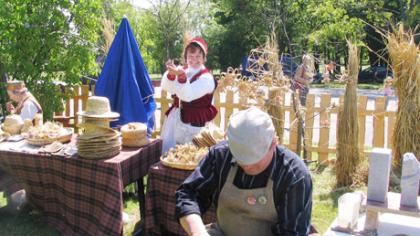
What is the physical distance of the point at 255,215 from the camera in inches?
78.5

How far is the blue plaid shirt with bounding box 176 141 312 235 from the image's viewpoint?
73.9 inches

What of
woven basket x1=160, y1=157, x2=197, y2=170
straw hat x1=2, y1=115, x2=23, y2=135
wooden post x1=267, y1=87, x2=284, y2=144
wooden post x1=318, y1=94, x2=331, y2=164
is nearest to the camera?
woven basket x1=160, y1=157, x2=197, y2=170

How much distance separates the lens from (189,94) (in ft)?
12.4

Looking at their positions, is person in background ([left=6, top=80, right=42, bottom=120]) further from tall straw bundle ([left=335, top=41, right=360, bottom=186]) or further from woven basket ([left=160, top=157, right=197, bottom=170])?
tall straw bundle ([left=335, top=41, right=360, bottom=186])

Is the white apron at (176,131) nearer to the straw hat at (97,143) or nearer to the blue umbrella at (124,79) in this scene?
the blue umbrella at (124,79)

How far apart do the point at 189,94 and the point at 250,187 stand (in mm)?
1904

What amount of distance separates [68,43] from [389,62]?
4.53 metres

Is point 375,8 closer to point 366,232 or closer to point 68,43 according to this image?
point 68,43

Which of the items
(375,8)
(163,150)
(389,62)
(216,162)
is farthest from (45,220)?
(375,8)

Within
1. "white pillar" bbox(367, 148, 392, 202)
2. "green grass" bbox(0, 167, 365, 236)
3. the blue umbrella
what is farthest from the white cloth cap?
the blue umbrella

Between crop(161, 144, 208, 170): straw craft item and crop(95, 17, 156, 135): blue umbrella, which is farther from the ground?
crop(95, 17, 156, 135): blue umbrella

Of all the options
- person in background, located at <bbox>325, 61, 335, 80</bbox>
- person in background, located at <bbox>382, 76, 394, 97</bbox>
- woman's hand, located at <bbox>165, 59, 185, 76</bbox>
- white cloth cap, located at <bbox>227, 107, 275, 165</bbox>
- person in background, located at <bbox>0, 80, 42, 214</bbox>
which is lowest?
person in background, located at <bbox>0, 80, 42, 214</bbox>

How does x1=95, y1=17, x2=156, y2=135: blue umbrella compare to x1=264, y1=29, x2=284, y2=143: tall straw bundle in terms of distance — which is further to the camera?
x1=264, y1=29, x2=284, y2=143: tall straw bundle

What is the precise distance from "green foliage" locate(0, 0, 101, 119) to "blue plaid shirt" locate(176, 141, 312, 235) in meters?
4.72
